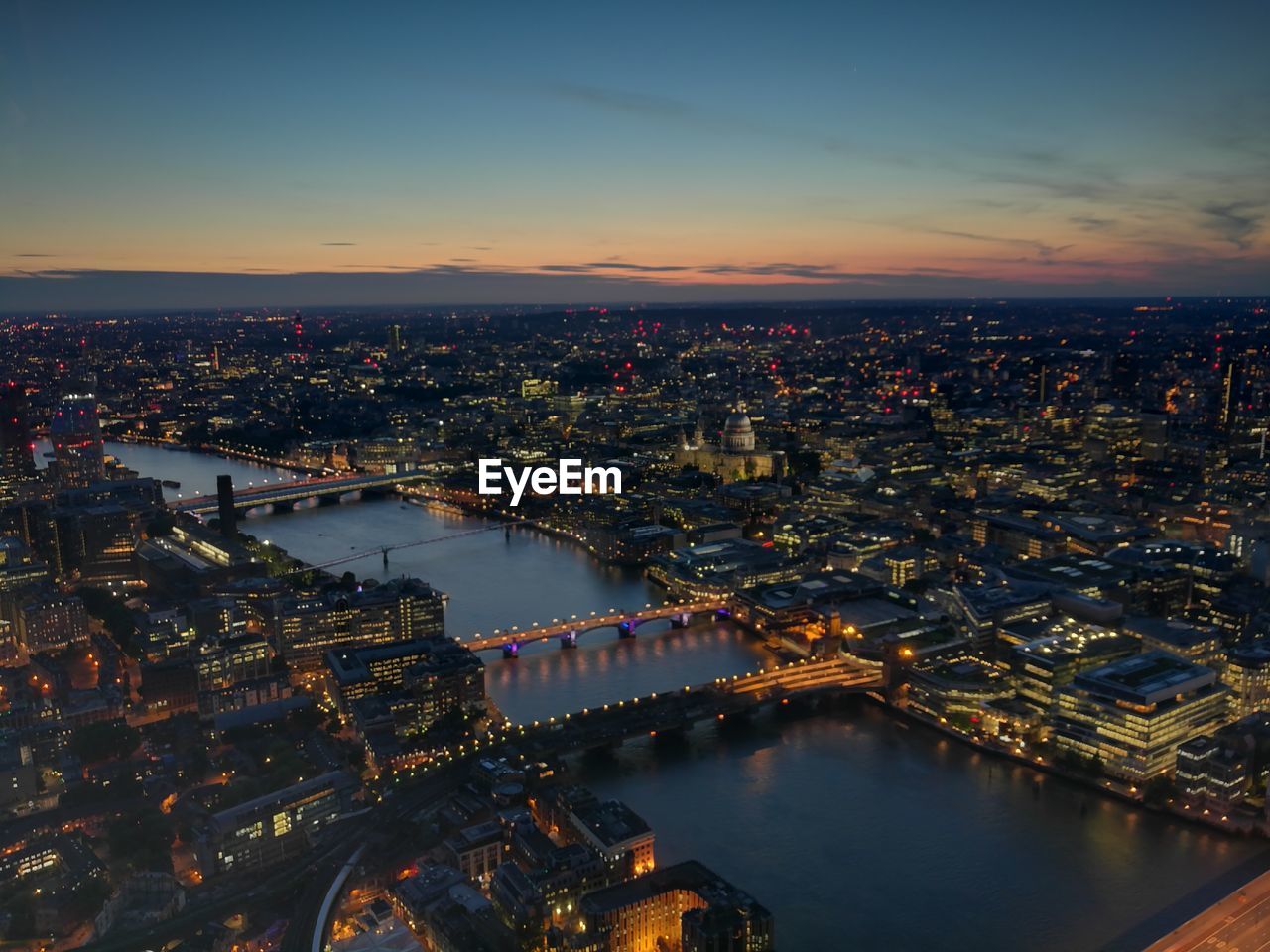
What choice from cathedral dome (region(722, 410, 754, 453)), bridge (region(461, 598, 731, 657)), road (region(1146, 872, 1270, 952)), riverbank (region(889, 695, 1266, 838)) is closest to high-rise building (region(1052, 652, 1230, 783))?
riverbank (region(889, 695, 1266, 838))

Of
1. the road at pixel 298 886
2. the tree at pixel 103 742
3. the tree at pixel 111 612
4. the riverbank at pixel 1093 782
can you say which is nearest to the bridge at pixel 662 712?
the road at pixel 298 886

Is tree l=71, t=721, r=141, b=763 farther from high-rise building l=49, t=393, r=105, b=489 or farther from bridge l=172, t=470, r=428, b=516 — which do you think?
high-rise building l=49, t=393, r=105, b=489

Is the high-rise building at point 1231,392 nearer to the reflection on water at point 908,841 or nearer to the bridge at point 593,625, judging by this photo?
the bridge at point 593,625

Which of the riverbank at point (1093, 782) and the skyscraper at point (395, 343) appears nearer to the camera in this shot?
the riverbank at point (1093, 782)

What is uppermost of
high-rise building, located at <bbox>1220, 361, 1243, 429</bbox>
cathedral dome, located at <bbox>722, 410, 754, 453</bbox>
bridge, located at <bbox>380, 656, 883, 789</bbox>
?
high-rise building, located at <bbox>1220, 361, 1243, 429</bbox>

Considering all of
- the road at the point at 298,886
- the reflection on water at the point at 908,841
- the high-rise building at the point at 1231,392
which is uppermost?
the high-rise building at the point at 1231,392

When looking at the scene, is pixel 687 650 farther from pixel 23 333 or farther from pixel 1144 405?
pixel 1144 405

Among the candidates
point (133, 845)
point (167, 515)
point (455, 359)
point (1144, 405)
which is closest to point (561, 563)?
point (167, 515)
